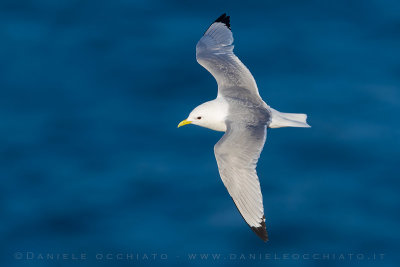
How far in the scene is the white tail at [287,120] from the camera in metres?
11.0

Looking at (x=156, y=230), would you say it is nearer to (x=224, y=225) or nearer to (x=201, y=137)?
(x=224, y=225)

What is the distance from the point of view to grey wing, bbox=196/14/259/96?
1168cm

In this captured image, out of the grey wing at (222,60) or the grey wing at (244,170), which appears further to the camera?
the grey wing at (222,60)

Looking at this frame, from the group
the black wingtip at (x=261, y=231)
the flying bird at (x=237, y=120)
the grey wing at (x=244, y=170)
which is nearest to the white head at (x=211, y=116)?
the flying bird at (x=237, y=120)

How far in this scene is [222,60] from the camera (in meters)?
12.0

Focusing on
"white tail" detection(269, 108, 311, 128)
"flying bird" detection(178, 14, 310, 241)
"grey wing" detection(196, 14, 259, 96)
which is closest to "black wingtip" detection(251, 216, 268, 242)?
"flying bird" detection(178, 14, 310, 241)

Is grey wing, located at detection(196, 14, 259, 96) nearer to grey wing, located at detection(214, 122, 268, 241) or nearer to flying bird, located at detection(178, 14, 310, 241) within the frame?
flying bird, located at detection(178, 14, 310, 241)

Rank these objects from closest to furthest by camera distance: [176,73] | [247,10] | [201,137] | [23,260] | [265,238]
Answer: [265,238] < [23,260] < [201,137] < [176,73] < [247,10]

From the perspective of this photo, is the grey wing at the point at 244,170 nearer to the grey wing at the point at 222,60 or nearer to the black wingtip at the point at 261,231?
the black wingtip at the point at 261,231

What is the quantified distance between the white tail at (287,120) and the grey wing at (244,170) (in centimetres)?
36

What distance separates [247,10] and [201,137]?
9.59 feet

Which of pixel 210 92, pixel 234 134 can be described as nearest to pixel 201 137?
pixel 210 92

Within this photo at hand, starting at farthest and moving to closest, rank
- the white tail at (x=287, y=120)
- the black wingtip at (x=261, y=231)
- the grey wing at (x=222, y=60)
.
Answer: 1. the grey wing at (x=222, y=60)
2. the white tail at (x=287, y=120)
3. the black wingtip at (x=261, y=231)

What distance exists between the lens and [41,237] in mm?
11969
